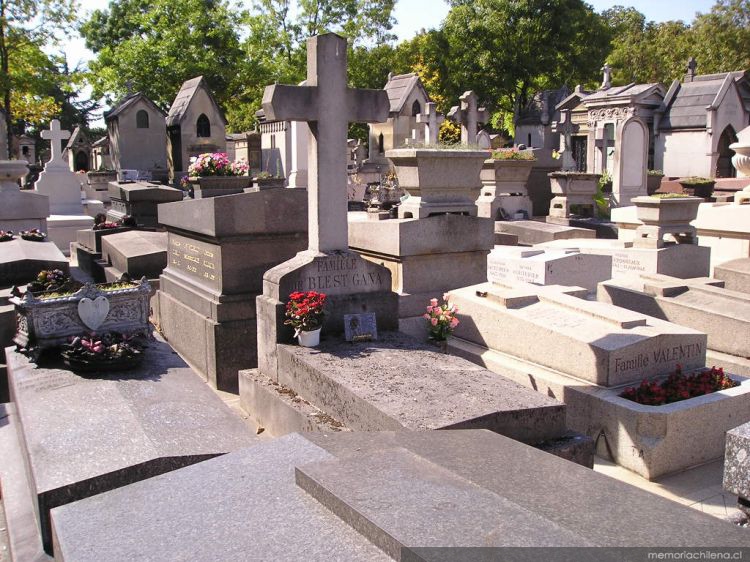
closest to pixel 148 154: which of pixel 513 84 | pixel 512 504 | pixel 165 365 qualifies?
pixel 513 84

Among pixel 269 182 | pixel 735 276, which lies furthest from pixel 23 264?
pixel 269 182

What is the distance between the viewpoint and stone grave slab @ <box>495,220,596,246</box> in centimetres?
1315

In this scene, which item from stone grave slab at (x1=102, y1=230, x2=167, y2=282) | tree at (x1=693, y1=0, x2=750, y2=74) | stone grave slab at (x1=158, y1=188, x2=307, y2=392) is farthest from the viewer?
tree at (x1=693, y1=0, x2=750, y2=74)

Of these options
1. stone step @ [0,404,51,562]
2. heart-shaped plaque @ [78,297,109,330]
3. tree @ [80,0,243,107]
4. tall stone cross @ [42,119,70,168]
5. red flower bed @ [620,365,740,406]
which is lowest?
stone step @ [0,404,51,562]

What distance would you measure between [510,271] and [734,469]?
685cm

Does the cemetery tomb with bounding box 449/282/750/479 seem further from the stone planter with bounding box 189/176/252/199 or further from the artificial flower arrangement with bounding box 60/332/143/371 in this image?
the stone planter with bounding box 189/176/252/199

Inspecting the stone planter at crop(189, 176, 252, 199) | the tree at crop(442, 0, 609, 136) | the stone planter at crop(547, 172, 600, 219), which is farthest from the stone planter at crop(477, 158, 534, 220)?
the tree at crop(442, 0, 609, 136)

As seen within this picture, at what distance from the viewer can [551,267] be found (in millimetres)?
8961

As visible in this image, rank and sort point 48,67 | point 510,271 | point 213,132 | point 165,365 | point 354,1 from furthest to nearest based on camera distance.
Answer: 1. point 354,1
2. point 213,132
3. point 48,67
4. point 510,271
5. point 165,365

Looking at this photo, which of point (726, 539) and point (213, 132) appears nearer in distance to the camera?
point (726, 539)

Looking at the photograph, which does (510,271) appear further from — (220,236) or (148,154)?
(148,154)

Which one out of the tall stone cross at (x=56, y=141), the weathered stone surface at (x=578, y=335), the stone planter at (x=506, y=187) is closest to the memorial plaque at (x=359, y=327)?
the weathered stone surface at (x=578, y=335)

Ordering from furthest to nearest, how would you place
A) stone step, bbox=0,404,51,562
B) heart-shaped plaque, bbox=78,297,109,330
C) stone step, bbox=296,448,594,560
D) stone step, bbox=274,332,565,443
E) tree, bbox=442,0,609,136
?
tree, bbox=442,0,609,136 → heart-shaped plaque, bbox=78,297,109,330 → stone step, bbox=274,332,565,443 → stone step, bbox=0,404,51,562 → stone step, bbox=296,448,594,560

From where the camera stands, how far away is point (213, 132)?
32.2 metres
